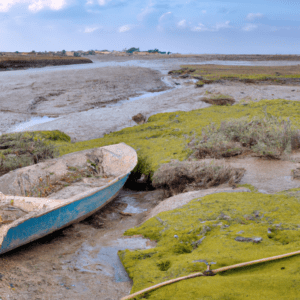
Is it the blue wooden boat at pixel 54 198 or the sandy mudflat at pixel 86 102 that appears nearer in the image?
the blue wooden boat at pixel 54 198

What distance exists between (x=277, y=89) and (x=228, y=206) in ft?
66.8

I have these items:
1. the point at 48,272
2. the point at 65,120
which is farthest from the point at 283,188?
the point at 65,120

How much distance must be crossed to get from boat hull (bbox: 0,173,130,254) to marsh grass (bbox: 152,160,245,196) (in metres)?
1.25

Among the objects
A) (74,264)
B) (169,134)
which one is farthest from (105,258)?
(169,134)

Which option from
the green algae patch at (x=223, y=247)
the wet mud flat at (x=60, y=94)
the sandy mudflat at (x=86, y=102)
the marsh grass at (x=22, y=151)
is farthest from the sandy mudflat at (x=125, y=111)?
the green algae patch at (x=223, y=247)

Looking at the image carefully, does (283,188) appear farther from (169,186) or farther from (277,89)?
(277,89)

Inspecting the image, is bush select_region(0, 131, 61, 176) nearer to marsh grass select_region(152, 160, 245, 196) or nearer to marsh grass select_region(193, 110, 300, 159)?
marsh grass select_region(152, 160, 245, 196)

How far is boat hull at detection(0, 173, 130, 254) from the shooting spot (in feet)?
12.7

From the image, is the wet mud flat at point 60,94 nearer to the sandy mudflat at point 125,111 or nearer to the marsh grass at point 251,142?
the sandy mudflat at point 125,111

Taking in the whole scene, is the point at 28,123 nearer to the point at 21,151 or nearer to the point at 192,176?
the point at 21,151

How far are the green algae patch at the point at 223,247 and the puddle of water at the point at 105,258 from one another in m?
0.15

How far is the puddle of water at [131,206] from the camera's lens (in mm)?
6394

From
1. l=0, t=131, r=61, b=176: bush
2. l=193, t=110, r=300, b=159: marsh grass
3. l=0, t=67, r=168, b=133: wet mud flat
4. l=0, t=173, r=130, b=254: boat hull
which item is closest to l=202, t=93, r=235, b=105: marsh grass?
l=0, t=67, r=168, b=133: wet mud flat

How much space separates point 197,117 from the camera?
12086 millimetres
